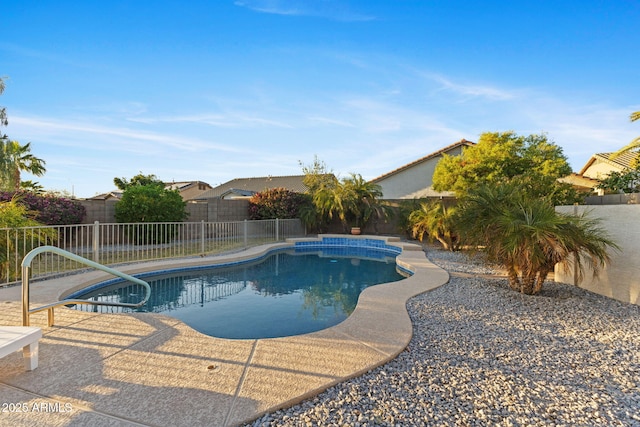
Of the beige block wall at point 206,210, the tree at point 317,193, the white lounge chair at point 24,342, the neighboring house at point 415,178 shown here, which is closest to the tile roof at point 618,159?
the neighboring house at point 415,178

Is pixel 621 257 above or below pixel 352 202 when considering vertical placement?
below

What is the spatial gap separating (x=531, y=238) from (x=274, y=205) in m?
12.0

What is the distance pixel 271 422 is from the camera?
216cm

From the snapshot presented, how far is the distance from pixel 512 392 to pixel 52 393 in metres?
3.46

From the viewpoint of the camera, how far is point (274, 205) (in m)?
15.7

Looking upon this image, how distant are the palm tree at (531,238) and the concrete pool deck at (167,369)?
248cm

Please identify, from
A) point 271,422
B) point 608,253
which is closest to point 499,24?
point 608,253

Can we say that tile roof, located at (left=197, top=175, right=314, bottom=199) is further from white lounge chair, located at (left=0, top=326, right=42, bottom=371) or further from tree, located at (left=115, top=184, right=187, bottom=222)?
white lounge chair, located at (left=0, top=326, right=42, bottom=371)

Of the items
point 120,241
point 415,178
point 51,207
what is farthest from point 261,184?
point 51,207

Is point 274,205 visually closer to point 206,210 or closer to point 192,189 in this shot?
point 206,210

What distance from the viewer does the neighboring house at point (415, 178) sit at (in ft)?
65.0

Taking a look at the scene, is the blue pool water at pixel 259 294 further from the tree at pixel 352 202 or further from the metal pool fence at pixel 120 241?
the tree at pixel 352 202

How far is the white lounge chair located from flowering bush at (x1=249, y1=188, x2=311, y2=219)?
13089 mm

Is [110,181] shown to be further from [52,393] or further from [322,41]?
[52,393]
